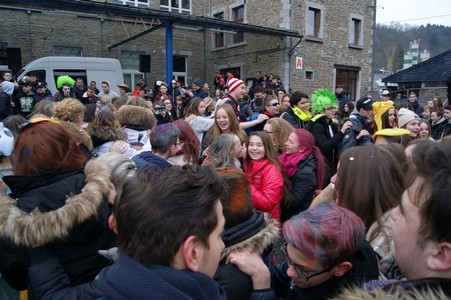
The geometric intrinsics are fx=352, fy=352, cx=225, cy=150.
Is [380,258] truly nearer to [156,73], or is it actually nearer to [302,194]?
[302,194]

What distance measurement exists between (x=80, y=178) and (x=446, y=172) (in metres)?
1.55

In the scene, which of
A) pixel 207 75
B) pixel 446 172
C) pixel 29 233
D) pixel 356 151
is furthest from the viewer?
pixel 207 75

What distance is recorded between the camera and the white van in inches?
502

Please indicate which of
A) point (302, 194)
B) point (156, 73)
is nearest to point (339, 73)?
point (156, 73)

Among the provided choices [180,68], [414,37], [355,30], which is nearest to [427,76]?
[355,30]

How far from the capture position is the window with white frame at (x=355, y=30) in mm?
21062

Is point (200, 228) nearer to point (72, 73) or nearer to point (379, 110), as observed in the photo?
point (379, 110)

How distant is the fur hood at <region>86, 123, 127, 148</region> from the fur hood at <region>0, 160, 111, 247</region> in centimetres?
176

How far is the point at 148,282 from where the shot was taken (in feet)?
3.48

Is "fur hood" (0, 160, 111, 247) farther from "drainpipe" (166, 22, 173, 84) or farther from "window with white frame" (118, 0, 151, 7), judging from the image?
"window with white frame" (118, 0, 151, 7)

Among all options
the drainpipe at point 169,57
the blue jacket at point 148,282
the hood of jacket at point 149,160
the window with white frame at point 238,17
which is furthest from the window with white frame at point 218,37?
the blue jacket at point 148,282

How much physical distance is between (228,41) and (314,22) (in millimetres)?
5195

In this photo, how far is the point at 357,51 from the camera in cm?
2131

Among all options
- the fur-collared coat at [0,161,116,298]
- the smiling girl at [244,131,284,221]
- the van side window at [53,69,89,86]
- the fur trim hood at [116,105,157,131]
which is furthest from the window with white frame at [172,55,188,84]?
the fur-collared coat at [0,161,116,298]
